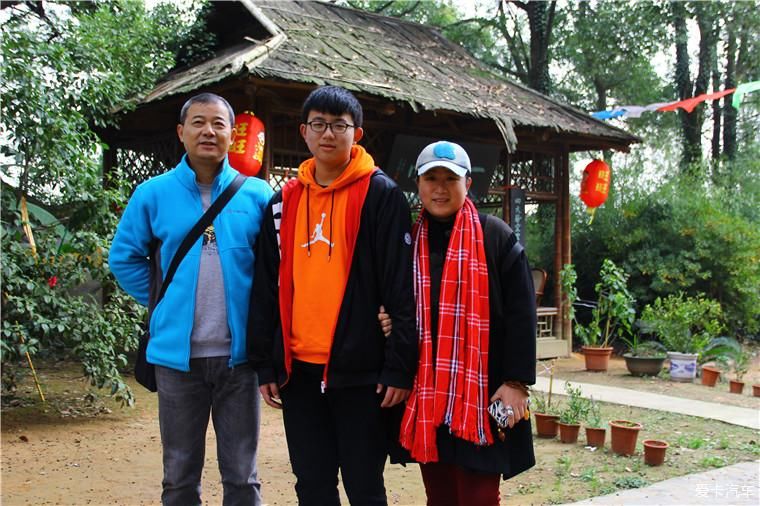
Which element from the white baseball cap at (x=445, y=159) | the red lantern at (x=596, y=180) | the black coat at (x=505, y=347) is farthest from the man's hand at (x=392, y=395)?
the red lantern at (x=596, y=180)

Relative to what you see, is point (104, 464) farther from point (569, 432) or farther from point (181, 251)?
point (569, 432)

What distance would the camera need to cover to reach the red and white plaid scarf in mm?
2408

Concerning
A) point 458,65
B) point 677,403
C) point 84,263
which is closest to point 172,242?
point 84,263

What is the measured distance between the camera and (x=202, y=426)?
8.58ft

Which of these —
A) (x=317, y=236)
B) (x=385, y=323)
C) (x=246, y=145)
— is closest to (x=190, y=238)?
(x=317, y=236)

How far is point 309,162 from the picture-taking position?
2.67 m

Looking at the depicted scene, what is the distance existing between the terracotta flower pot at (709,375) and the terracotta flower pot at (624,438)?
3.80 meters

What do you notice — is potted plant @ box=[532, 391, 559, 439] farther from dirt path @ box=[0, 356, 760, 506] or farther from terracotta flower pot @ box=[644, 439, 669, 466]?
terracotta flower pot @ box=[644, 439, 669, 466]

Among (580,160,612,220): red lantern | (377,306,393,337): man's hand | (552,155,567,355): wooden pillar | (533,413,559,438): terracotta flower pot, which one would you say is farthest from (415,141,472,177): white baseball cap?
(552,155,567,355): wooden pillar

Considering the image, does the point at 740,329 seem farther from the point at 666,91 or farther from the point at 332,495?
the point at 332,495

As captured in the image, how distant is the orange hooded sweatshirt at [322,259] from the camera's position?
242cm

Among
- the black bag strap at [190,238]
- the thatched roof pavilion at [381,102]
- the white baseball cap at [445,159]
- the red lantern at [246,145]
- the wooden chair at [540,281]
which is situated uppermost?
the thatched roof pavilion at [381,102]

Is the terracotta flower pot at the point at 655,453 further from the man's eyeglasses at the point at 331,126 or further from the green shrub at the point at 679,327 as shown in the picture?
the green shrub at the point at 679,327

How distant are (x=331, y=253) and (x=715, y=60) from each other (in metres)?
16.4
